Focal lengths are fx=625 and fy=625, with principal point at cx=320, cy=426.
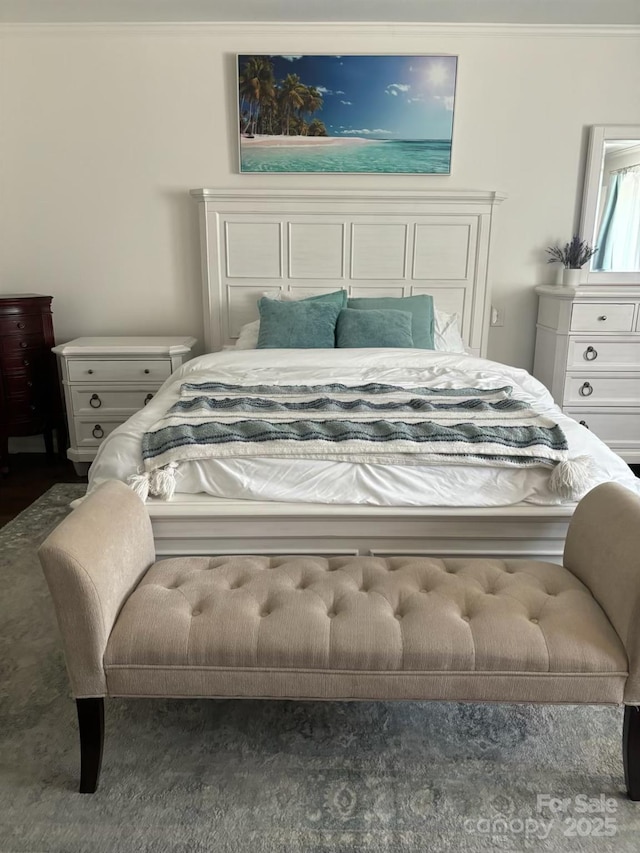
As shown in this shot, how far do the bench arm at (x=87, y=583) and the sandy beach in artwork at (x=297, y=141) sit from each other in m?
2.73

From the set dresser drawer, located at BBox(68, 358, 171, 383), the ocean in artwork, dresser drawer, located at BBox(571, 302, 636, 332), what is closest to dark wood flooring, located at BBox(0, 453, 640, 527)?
dresser drawer, located at BBox(68, 358, 171, 383)

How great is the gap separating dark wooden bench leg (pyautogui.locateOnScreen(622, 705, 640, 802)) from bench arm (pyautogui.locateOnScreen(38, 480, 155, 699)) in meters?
1.19

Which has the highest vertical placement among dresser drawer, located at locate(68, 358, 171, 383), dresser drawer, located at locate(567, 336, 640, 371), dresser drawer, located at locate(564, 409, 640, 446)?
dresser drawer, located at locate(567, 336, 640, 371)

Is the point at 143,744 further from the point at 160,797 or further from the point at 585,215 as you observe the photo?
the point at 585,215

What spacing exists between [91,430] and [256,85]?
2.15m

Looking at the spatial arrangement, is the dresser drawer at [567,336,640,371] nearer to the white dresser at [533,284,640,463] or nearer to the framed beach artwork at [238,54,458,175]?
the white dresser at [533,284,640,463]

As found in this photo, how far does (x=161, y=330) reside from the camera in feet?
12.6

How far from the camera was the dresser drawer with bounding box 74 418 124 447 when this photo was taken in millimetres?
3508

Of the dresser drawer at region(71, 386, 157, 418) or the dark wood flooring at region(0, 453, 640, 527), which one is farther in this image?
the dresser drawer at region(71, 386, 157, 418)

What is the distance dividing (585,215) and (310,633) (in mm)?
3241

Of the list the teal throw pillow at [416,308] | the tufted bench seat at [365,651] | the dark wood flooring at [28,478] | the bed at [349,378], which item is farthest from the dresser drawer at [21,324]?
the tufted bench seat at [365,651]

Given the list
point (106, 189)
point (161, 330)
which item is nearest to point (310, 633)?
point (161, 330)

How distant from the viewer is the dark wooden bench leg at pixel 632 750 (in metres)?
1.41

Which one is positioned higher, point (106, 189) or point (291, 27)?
point (291, 27)
